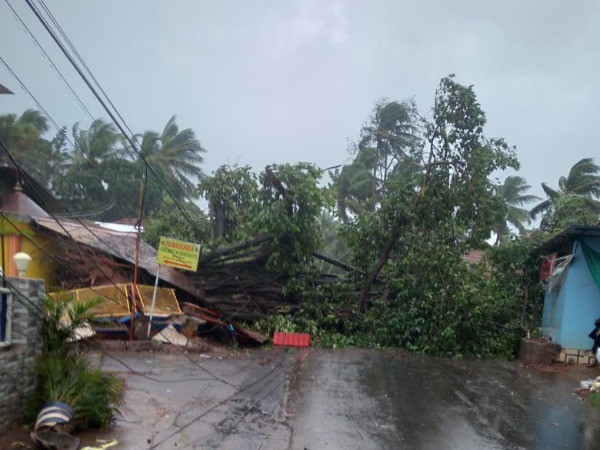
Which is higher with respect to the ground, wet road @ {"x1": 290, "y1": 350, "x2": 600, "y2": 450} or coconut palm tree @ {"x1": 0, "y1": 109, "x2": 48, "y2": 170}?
coconut palm tree @ {"x1": 0, "y1": 109, "x2": 48, "y2": 170}

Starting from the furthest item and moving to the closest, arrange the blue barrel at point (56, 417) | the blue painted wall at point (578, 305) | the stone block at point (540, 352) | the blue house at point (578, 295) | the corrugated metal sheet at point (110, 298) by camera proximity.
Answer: the stone block at point (540, 352), the blue painted wall at point (578, 305), the blue house at point (578, 295), the corrugated metal sheet at point (110, 298), the blue barrel at point (56, 417)

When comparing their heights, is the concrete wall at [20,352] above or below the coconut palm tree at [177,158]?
below

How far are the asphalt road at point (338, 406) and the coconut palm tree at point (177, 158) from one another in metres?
22.1

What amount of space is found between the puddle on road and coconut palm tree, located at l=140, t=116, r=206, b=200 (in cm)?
2304

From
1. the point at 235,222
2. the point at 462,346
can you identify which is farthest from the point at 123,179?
the point at 462,346

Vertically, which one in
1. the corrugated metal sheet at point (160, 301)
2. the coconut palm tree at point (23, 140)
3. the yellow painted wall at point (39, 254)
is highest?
the coconut palm tree at point (23, 140)

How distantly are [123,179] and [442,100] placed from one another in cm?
1732

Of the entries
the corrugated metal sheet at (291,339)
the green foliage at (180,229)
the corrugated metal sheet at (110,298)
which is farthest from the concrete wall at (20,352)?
the green foliage at (180,229)

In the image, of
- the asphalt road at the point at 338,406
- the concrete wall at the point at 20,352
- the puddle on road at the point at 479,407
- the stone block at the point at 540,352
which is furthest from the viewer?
the stone block at the point at 540,352

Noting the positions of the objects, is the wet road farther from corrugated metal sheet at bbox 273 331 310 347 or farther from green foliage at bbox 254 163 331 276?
green foliage at bbox 254 163 331 276

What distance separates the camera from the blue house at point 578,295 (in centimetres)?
1477

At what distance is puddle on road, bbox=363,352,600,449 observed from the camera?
8016 mm

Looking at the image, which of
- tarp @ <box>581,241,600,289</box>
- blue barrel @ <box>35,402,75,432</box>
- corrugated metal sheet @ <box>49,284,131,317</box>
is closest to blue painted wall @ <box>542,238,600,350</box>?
tarp @ <box>581,241,600,289</box>

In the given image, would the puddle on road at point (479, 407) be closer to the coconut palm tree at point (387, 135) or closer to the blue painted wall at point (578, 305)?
the blue painted wall at point (578, 305)
